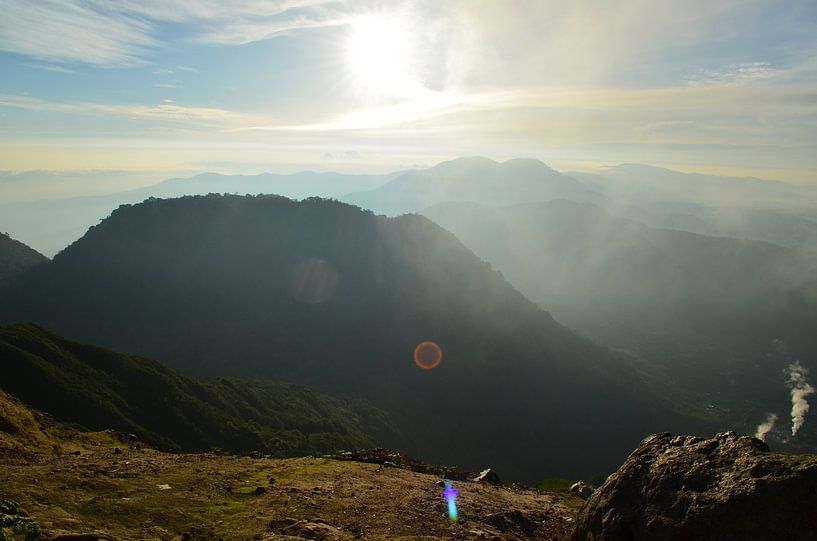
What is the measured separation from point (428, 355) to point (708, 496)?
524ft

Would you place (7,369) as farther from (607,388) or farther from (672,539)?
(607,388)

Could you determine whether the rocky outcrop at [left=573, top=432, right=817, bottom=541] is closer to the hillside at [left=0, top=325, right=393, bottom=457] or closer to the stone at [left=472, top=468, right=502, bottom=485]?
the stone at [left=472, top=468, right=502, bottom=485]

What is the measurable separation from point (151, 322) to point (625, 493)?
559ft

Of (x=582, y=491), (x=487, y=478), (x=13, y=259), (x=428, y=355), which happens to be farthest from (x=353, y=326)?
(x=582, y=491)

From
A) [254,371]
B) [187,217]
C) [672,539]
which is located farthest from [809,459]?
[187,217]

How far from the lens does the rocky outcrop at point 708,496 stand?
10898 millimetres

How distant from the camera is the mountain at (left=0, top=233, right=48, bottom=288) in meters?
167

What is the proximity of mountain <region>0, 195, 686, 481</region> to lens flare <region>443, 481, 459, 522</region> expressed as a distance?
104 m

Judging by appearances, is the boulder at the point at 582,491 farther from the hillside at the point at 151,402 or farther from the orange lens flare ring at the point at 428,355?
the orange lens flare ring at the point at 428,355

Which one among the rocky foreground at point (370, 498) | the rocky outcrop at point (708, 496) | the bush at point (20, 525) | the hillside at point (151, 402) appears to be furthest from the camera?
the hillside at point (151, 402)

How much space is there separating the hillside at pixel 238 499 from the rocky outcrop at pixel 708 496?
5.69 metres

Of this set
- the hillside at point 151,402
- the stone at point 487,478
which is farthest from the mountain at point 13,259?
the stone at point 487,478

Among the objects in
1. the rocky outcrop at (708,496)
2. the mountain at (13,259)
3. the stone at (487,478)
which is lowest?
the stone at (487,478)

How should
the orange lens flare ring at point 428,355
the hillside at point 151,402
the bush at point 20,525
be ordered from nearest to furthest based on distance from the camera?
the bush at point 20,525
the hillside at point 151,402
the orange lens flare ring at point 428,355
